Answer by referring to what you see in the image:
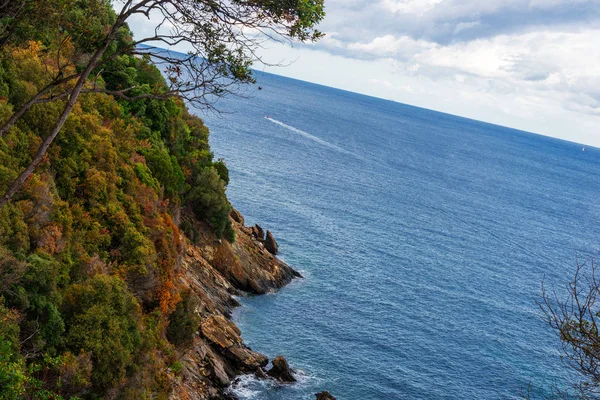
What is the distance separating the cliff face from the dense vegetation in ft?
15.8

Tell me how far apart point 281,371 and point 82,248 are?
23553 mm

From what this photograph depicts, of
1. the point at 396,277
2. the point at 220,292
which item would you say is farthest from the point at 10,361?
the point at 396,277

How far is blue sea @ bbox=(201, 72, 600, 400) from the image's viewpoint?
5128 cm

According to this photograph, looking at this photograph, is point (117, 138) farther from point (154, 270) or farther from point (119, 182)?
point (154, 270)

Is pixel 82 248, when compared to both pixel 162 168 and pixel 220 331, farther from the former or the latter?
pixel 220 331

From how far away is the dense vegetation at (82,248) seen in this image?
21.2 m

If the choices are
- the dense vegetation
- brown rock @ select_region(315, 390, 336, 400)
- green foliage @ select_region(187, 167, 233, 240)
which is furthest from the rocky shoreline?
the dense vegetation

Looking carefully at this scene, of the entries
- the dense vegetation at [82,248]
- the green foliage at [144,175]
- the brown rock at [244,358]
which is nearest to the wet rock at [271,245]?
the brown rock at [244,358]

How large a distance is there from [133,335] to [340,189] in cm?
9133

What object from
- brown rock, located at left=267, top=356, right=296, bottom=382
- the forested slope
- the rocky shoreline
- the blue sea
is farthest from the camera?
the blue sea

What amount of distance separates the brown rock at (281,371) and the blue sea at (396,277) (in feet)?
2.70

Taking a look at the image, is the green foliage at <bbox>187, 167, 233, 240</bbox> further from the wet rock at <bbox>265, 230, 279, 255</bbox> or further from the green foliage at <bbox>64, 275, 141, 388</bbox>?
the green foliage at <bbox>64, 275, 141, 388</bbox>

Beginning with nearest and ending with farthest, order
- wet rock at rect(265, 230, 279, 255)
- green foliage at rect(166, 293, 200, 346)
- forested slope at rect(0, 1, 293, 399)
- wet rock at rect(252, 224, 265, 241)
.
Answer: forested slope at rect(0, 1, 293, 399)
green foliage at rect(166, 293, 200, 346)
wet rock at rect(265, 230, 279, 255)
wet rock at rect(252, 224, 265, 241)

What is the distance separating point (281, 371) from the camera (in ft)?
147
